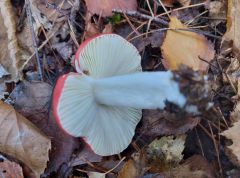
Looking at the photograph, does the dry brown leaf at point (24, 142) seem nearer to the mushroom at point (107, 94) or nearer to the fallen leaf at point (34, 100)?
the fallen leaf at point (34, 100)

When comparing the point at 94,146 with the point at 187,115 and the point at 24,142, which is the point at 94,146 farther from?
the point at 187,115

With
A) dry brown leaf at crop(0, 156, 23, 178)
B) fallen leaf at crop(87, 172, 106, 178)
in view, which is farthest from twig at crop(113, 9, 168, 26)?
dry brown leaf at crop(0, 156, 23, 178)

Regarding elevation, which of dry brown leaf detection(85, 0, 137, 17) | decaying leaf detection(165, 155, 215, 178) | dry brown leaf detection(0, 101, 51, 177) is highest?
dry brown leaf detection(85, 0, 137, 17)

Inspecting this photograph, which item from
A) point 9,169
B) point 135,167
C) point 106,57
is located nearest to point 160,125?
point 135,167

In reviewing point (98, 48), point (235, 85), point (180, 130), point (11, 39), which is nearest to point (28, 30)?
point (11, 39)

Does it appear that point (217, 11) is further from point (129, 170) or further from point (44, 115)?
point (44, 115)

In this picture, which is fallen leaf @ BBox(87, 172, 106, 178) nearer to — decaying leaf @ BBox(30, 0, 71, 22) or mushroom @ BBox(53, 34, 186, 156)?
mushroom @ BBox(53, 34, 186, 156)

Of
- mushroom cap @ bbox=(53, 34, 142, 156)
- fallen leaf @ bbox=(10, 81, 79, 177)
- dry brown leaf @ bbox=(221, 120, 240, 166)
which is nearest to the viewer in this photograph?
mushroom cap @ bbox=(53, 34, 142, 156)

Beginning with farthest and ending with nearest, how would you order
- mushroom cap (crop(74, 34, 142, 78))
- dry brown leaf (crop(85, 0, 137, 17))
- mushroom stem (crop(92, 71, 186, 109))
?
1. dry brown leaf (crop(85, 0, 137, 17))
2. mushroom cap (crop(74, 34, 142, 78))
3. mushroom stem (crop(92, 71, 186, 109))
